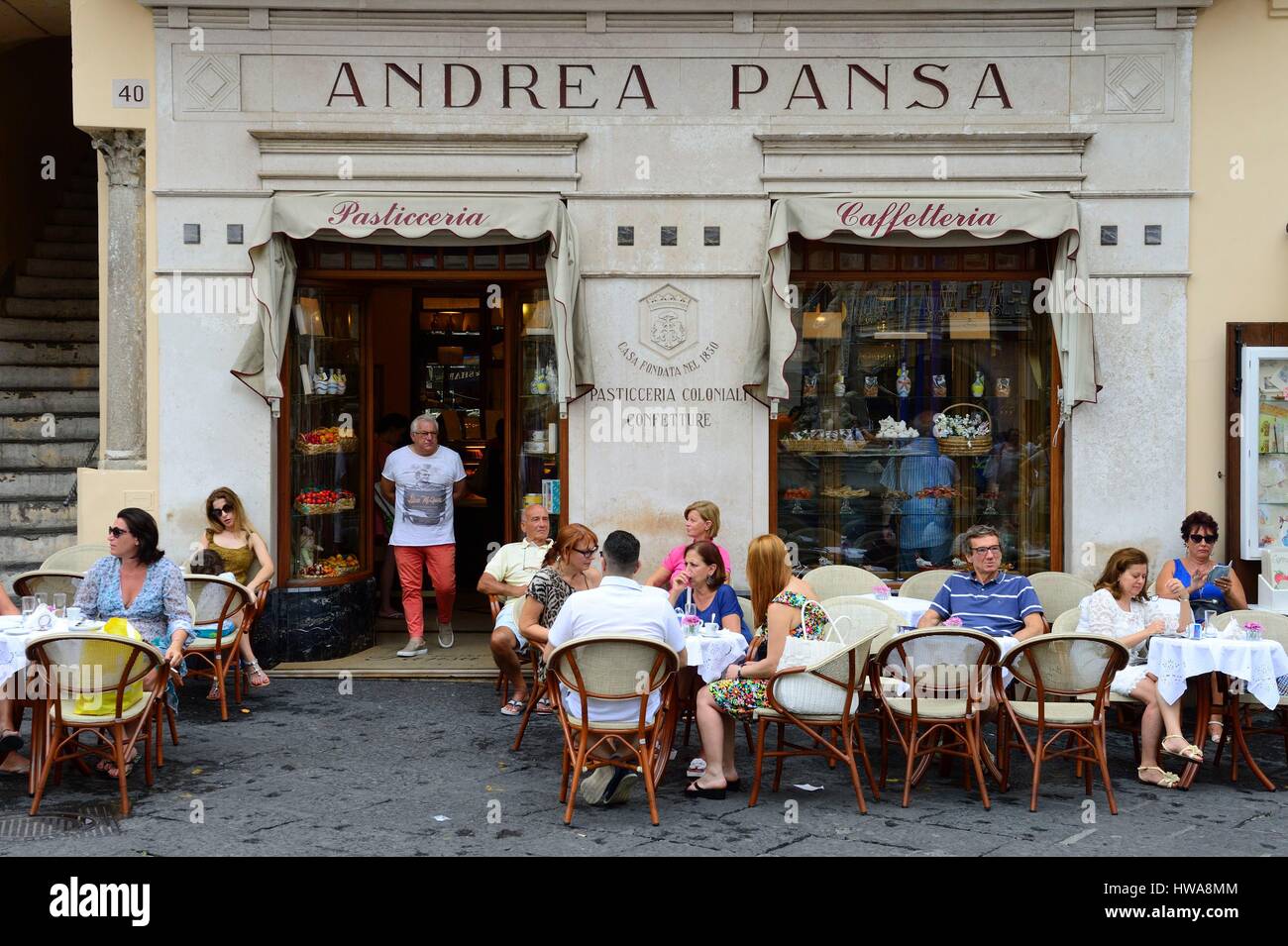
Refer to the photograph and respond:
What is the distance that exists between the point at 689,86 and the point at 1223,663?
214 inches

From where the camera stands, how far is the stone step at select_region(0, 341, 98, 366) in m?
12.5

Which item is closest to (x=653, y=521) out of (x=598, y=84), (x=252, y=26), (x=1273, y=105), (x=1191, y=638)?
(x=598, y=84)

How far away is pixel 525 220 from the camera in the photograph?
956cm

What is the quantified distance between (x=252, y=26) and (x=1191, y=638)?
297 inches

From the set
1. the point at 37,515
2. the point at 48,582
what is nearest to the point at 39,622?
the point at 48,582

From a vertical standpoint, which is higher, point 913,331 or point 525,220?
point 525,220

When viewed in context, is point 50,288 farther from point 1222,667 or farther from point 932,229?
point 1222,667

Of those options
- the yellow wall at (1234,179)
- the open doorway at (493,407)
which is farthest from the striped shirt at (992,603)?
the open doorway at (493,407)

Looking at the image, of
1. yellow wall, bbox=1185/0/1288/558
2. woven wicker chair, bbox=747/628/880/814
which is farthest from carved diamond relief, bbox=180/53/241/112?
yellow wall, bbox=1185/0/1288/558

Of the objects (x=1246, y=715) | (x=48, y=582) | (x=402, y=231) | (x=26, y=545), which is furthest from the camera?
(x=26, y=545)

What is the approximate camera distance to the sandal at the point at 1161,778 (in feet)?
23.3

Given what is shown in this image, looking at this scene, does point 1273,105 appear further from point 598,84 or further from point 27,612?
point 27,612

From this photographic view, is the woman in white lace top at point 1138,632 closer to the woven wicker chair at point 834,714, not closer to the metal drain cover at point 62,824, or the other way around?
the woven wicker chair at point 834,714

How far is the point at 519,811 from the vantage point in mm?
6555
